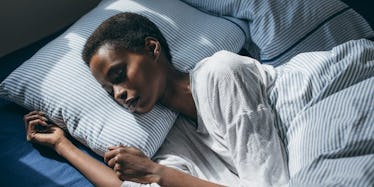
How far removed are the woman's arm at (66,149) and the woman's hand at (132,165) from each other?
28 mm

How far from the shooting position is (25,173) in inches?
43.5

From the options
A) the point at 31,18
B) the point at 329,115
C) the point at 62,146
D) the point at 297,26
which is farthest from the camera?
the point at 31,18

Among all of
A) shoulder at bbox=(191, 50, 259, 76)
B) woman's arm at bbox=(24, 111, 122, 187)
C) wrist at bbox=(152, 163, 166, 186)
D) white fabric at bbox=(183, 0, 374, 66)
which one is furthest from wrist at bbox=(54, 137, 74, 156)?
white fabric at bbox=(183, 0, 374, 66)

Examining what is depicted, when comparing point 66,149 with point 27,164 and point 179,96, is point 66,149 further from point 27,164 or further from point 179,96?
point 179,96

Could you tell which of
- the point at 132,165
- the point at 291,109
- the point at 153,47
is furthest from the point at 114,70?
the point at 291,109

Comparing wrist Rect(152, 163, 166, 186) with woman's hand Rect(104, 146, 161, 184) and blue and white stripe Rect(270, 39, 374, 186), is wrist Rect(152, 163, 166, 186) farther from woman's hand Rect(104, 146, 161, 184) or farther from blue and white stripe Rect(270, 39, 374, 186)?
blue and white stripe Rect(270, 39, 374, 186)

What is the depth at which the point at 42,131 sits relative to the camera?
3.94 ft

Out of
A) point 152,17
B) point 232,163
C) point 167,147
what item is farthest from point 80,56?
point 232,163

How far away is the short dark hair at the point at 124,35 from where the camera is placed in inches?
44.8

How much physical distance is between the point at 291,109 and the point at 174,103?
321 mm

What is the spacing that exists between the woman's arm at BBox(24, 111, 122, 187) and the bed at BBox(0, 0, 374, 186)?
1.0 inches

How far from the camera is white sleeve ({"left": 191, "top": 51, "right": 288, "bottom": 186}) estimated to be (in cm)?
97

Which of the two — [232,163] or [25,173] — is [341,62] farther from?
[25,173]

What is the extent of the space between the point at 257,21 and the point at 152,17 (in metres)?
0.34
